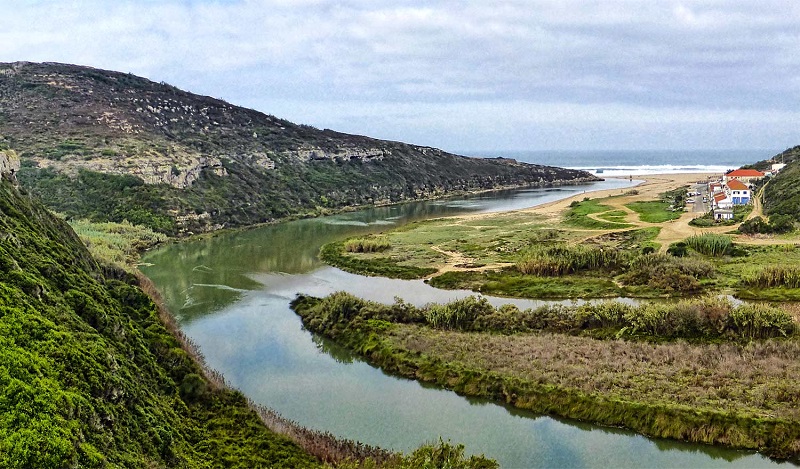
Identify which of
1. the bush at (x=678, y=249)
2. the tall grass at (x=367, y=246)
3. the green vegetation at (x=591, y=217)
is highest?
the green vegetation at (x=591, y=217)

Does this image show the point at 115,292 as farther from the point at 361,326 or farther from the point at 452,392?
the point at 452,392

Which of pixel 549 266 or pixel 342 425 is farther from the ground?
pixel 549 266

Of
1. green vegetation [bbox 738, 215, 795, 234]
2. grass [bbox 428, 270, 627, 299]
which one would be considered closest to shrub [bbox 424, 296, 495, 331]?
grass [bbox 428, 270, 627, 299]

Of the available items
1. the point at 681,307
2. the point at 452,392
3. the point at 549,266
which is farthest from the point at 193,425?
the point at 549,266

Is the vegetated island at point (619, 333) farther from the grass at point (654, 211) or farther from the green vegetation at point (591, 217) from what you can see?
the grass at point (654, 211)

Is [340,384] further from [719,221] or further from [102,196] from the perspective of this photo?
[102,196]

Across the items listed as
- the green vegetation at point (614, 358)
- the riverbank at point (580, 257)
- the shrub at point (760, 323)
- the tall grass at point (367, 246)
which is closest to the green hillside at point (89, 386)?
the green vegetation at point (614, 358)
